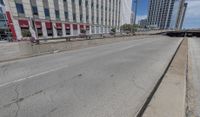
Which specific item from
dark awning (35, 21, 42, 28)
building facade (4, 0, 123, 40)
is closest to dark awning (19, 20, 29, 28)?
building facade (4, 0, 123, 40)

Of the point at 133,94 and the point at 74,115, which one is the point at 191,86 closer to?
the point at 133,94

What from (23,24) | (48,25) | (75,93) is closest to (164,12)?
(48,25)

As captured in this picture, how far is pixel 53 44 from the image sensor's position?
1188cm

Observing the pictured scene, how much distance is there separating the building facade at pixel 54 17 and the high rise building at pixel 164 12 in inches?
4017

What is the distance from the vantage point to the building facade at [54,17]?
23781 millimetres

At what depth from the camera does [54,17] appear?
30156 millimetres

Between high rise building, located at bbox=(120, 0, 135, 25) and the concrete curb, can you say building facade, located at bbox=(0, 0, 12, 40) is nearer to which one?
the concrete curb

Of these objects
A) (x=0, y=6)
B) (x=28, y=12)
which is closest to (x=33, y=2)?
(x=28, y=12)

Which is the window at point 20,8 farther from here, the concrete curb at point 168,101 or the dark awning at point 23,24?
the concrete curb at point 168,101

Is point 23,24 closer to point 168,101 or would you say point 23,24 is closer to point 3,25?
point 3,25

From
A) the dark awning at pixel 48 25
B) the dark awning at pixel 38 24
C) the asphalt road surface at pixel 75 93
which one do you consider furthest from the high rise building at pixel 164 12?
the asphalt road surface at pixel 75 93

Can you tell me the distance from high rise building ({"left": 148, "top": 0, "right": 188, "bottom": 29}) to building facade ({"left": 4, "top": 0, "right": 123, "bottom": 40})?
10204 cm

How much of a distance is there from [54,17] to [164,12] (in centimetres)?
13478

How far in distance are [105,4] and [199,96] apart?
51.6 metres
